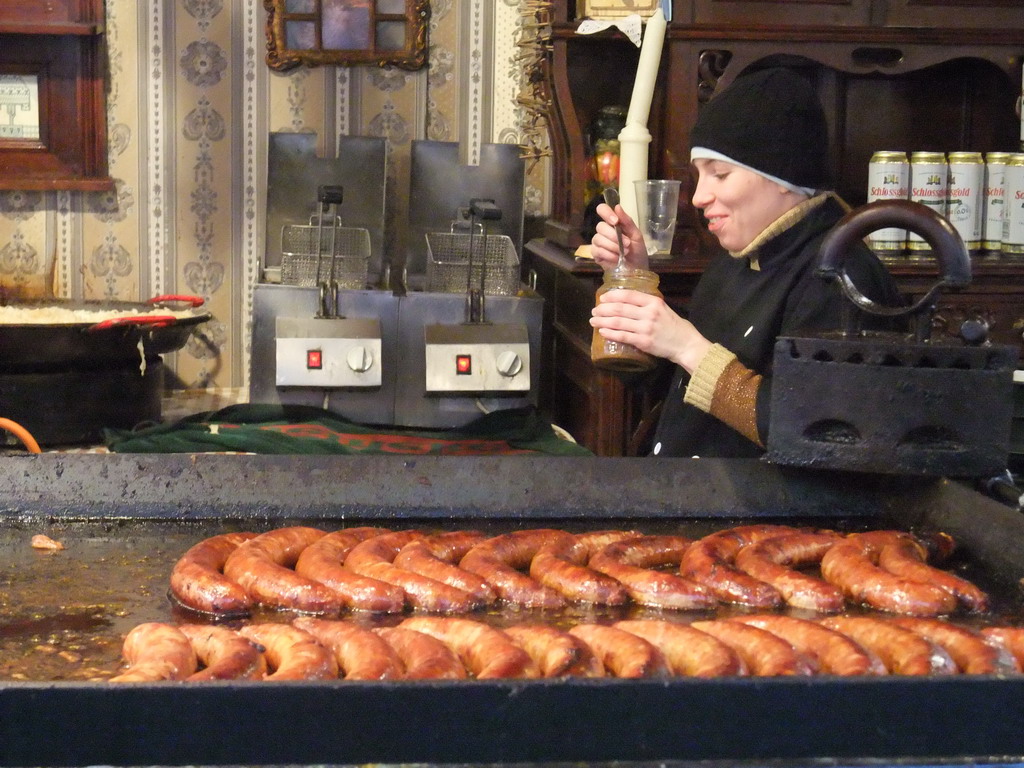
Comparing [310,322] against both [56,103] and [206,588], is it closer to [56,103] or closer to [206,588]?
[56,103]

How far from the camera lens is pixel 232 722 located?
1.23 metres

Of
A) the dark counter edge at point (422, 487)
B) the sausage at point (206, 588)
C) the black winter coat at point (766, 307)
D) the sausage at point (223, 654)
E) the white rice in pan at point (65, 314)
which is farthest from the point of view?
the white rice in pan at point (65, 314)

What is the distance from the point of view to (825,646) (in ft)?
5.28

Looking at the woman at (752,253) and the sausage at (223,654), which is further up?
the woman at (752,253)

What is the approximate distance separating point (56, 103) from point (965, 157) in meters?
2.92

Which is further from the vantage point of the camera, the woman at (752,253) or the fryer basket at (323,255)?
the fryer basket at (323,255)

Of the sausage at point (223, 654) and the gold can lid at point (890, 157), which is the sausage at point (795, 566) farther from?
the gold can lid at point (890, 157)

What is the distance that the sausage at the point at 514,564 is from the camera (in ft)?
6.19

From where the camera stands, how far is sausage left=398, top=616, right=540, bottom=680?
58.9 inches

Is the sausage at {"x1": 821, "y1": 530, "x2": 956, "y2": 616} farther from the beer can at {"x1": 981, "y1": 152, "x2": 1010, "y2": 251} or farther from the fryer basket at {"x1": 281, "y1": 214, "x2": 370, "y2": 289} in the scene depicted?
the fryer basket at {"x1": 281, "y1": 214, "x2": 370, "y2": 289}

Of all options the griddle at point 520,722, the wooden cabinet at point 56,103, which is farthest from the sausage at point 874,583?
the wooden cabinet at point 56,103

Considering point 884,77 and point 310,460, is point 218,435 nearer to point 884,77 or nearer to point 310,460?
point 310,460

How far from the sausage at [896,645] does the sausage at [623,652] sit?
11.7 inches

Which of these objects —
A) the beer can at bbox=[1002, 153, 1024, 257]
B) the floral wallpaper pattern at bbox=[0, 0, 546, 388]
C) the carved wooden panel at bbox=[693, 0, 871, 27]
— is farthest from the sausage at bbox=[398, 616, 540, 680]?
the floral wallpaper pattern at bbox=[0, 0, 546, 388]
